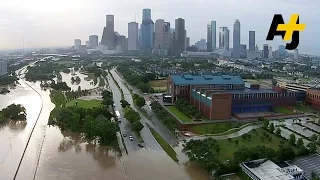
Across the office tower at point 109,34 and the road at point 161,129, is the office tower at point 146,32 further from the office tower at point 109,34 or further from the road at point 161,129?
the road at point 161,129

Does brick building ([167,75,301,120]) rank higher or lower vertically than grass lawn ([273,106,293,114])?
higher

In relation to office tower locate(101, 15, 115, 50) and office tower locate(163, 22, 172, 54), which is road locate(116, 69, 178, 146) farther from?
office tower locate(101, 15, 115, 50)

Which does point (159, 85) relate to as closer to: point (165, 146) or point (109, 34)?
point (165, 146)

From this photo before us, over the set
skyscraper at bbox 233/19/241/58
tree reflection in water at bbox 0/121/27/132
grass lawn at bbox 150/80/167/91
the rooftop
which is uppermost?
skyscraper at bbox 233/19/241/58

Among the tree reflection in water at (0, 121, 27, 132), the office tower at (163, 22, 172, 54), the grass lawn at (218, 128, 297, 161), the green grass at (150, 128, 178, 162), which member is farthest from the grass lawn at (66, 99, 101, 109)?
the office tower at (163, 22, 172, 54)

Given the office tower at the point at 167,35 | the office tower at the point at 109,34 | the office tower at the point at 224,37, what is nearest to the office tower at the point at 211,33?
the office tower at the point at 224,37

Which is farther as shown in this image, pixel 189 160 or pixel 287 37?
pixel 189 160

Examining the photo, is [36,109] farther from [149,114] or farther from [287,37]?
[287,37]

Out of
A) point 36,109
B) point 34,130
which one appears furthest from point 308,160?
point 36,109
